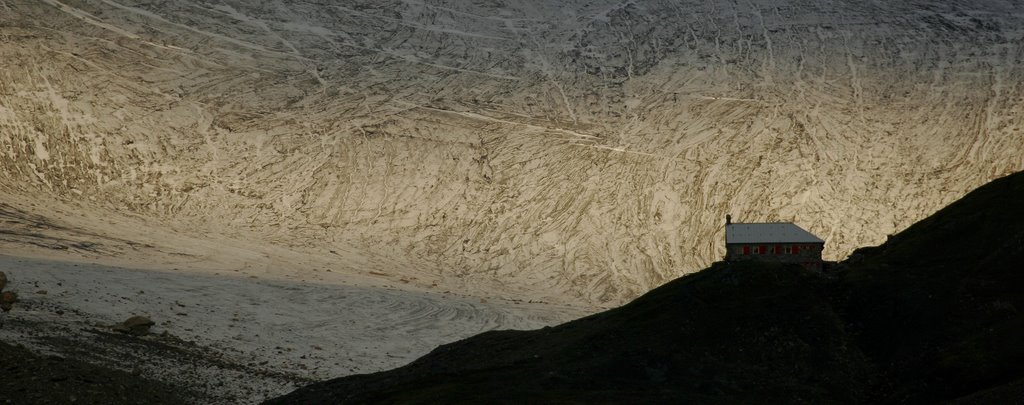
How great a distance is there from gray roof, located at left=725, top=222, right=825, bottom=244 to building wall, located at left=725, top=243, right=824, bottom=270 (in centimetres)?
21

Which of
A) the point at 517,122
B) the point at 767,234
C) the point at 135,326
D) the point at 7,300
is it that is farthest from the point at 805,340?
the point at 517,122

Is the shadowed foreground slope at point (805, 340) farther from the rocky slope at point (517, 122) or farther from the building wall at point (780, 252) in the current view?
the rocky slope at point (517, 122)

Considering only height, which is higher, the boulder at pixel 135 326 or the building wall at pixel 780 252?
the building wall at pixel 780 252

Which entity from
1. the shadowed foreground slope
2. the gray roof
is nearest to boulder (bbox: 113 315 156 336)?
the shadowed foreground slope

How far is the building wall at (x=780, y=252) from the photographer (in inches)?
1957

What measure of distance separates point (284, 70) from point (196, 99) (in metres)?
9.88

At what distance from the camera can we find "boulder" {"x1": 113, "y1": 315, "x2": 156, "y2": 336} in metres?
50.3

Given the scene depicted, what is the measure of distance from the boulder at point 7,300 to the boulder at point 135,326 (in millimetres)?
4517

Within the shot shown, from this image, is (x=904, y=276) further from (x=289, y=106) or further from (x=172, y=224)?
(x=289, y=106)

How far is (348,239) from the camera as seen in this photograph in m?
85.0

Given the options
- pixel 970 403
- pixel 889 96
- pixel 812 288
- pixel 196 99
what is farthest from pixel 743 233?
pixel 196 99

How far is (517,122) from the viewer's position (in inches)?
3922

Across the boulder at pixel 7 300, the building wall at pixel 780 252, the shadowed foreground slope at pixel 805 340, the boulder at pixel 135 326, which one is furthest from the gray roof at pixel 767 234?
the boulder at pixel 7 300

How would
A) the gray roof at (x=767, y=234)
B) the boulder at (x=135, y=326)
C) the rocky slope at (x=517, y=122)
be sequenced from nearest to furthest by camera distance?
the boulder at (x=135, y=326) < the gray roof at (x=767, y=234) < the rocky slope at (x=517, y=122)
